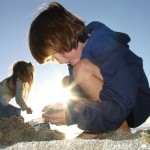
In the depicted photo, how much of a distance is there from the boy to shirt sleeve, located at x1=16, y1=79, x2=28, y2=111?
13.1ft

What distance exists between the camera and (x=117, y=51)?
3168 mm

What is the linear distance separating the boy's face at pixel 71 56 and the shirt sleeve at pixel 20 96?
443 centimetres

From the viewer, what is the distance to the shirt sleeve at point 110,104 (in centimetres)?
284

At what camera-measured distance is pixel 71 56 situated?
3.61 metres

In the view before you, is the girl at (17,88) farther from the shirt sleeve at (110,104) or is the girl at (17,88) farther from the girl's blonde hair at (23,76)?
the shirt sleeve at (110,104)

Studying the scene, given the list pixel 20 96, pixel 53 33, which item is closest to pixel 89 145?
pixel 53 33

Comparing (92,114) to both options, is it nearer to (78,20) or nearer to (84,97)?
(84,97)

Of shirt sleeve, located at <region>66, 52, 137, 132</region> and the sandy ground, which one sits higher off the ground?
shirt sleeve, located at <region>66, 52, 137, 132</region>

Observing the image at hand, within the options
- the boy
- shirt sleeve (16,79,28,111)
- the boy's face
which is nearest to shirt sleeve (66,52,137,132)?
the boy

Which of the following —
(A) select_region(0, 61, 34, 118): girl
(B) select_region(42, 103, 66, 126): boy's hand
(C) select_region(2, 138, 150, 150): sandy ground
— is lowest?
(C) select_region(2, 138, 150, 150): sandy ground

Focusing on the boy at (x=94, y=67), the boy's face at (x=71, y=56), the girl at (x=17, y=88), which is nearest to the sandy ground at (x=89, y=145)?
the boy at (x=94, y=67)

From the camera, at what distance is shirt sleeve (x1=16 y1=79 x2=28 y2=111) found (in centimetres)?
797

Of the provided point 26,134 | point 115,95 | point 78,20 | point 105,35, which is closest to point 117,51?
point 105,35

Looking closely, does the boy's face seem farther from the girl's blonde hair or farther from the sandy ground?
the girl's blonde hair
